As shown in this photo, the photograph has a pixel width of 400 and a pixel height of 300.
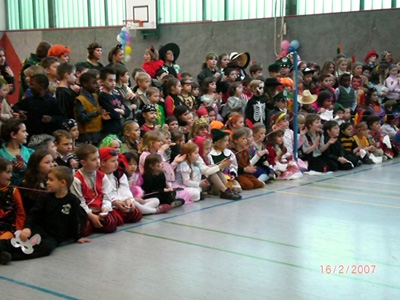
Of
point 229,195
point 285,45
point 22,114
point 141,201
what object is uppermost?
point 285,45

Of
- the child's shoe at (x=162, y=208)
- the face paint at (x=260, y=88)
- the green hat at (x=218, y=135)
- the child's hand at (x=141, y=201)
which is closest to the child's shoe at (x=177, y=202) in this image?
the child's shoe at (x=162, y=208)

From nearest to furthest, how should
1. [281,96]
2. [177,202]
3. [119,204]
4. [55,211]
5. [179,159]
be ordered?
1. [55,211]
2. [119,204]
3. [177,202]
4. [179,159]
5. [281,96]

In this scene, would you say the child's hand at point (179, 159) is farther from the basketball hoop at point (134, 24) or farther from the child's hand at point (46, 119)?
the basketball hoop at point (134, 24)

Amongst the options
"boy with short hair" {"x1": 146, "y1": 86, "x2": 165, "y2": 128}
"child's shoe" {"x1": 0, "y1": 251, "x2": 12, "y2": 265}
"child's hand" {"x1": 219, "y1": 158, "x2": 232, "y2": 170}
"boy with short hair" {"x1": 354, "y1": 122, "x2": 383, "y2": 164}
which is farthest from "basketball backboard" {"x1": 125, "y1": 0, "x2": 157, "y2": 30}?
"child's shoe" {"x1": 0, "y1": 251, "x2": 12, "y2": 265}

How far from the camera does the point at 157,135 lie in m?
5.42

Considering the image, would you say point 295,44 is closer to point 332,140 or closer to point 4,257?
point 332,140

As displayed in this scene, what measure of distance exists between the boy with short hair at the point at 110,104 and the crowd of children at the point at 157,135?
0.01 meters

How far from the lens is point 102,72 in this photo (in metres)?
5.88

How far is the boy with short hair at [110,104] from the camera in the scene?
5777 mm

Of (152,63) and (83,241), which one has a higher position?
(152,63)

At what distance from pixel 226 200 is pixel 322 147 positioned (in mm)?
2265

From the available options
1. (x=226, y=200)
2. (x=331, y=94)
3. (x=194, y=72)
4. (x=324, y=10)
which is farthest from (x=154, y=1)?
(x=226, y=200)

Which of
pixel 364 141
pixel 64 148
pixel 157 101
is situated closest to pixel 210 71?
pixel 157 101

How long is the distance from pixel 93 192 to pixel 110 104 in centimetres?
148
